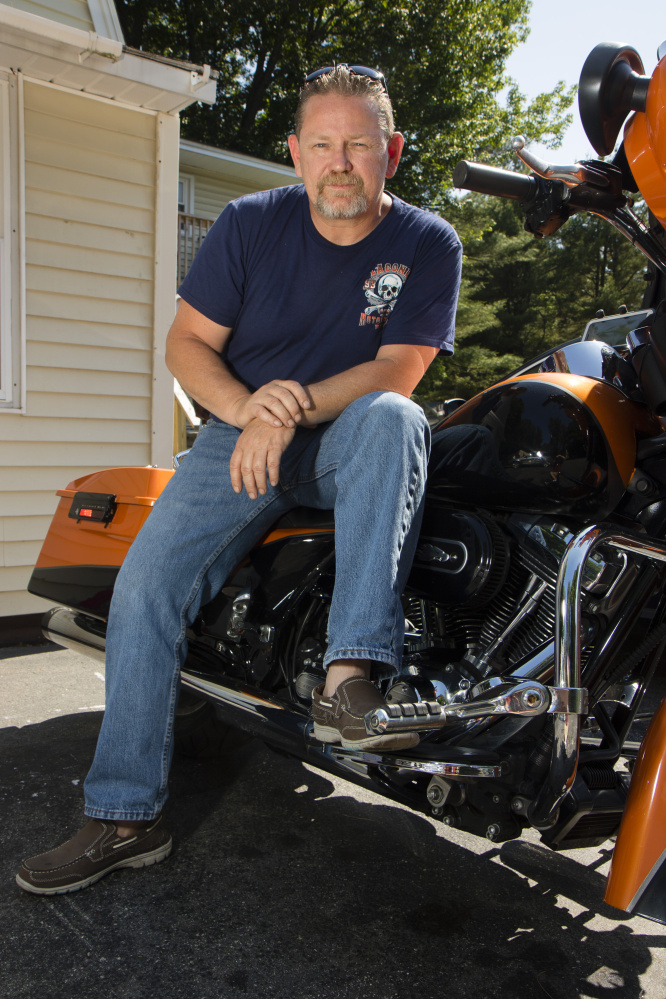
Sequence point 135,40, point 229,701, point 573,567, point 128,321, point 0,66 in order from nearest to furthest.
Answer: point 573,567 < point 229,701 < point 0,66 < point 128,321 < point 135,40

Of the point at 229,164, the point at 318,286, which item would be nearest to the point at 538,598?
the point at 318,286

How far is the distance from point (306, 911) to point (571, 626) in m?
1.05

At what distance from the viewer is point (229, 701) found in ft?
6.45

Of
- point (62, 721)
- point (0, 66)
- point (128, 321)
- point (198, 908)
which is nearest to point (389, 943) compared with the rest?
point (198, 908)

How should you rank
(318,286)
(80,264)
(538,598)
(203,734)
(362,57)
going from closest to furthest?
(538,598), (318,286), (203,734), (80,264), (362,57)

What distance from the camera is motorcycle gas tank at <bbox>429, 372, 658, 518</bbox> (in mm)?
1594

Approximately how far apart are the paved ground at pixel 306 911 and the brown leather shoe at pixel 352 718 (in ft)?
1.78

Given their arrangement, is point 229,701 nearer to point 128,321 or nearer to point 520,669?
point 520,669

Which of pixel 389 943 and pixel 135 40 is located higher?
pixel 135 40

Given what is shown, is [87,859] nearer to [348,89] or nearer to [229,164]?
[348,89]

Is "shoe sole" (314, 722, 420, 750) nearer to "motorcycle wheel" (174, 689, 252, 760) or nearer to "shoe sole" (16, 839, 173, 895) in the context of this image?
"shoe sole" (16, 839, 173, 895)

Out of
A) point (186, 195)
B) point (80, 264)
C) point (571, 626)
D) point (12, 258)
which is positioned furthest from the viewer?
point (186, 195)

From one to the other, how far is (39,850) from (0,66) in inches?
150

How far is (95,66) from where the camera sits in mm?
3949
